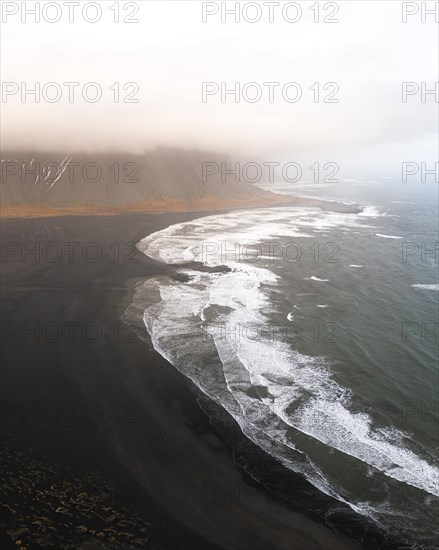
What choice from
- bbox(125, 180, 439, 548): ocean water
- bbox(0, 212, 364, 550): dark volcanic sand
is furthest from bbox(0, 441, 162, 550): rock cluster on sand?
bbox(125, 180, 439, 548): ocean water

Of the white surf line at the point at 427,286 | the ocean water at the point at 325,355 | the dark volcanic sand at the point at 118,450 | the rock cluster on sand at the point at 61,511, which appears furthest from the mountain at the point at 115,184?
the rock cluster on sand at the point at 61,511

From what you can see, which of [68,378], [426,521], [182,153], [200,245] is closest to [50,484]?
[68,378]

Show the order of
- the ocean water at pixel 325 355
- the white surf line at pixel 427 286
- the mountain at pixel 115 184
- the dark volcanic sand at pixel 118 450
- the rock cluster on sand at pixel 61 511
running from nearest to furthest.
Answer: the rock cluster on sand at pixel 61 511 < the dark volcanic sand at pixel 118 450 < the ocean water at pixel 325 355 < the white surf line at pixel 427 286 < the mountain at pixel 115 184

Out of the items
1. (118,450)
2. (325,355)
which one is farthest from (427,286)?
(118,450)

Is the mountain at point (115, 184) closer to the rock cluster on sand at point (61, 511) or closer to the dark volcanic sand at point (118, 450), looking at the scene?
the dark volcanic sand at point (118, 450)

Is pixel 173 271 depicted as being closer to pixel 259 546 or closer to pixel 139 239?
pixel 139 239

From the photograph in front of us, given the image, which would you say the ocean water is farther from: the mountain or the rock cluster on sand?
the mountain
